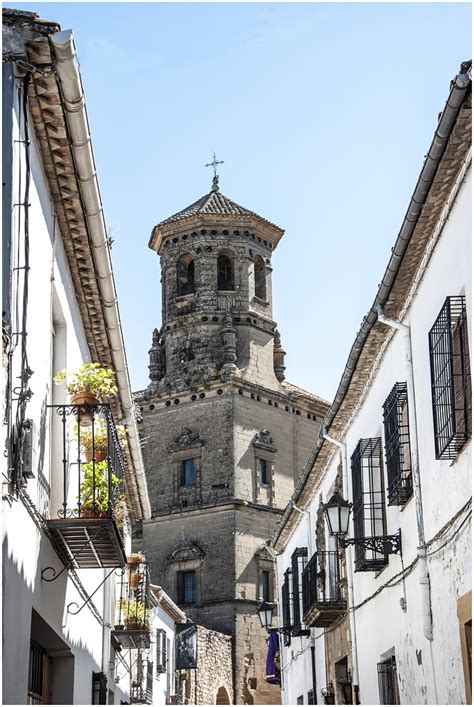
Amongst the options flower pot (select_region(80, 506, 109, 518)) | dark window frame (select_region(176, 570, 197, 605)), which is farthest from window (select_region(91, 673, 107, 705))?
dark window frame (select_region(176, 570, 197, 605))

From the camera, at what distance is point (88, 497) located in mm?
9422

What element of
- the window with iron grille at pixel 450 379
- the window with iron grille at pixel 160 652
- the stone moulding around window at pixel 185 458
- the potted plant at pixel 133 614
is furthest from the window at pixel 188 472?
the window with iron grille at pixel 450 379

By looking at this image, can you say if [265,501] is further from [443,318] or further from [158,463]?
[443,318]

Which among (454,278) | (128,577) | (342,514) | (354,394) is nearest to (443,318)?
(454,278)

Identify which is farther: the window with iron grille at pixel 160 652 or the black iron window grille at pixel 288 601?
the window with iron grille at pixel 160 652

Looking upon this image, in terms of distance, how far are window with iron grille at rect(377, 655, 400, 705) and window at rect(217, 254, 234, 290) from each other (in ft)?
102

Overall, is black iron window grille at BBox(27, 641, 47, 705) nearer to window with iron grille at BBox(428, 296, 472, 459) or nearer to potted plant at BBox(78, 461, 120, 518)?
potted plant at BBox(78, 461, 120, 518)

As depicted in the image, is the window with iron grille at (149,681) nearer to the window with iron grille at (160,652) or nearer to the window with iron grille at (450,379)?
the window with iron grille at (160,652)

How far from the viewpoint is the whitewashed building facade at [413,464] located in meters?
8.86

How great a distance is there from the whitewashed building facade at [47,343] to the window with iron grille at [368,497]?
3033 millimetres

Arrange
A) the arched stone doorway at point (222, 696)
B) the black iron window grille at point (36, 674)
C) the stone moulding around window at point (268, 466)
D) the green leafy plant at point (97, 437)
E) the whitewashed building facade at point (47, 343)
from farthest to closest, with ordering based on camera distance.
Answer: the stone moulding around window at point (268, 466), the arched stone doorway at point (222, 696), the green leafy plant at point (97, 437), the black iron window grille at point (36, 674), the whitewashed building facade at point (47, 343)

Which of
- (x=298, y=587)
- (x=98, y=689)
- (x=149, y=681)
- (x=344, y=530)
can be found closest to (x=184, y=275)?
(x=149, y=681)

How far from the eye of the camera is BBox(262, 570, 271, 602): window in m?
40.1

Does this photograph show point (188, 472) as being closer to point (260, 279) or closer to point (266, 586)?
point (266, 586)
